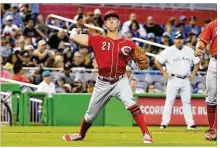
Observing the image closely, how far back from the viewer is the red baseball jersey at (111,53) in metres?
11.4

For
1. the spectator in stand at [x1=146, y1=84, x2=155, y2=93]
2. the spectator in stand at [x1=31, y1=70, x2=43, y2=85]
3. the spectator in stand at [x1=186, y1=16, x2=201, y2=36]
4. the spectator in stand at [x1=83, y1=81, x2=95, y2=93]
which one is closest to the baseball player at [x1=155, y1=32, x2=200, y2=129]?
the spectator in stand at [x1=83, y1=81, x2=95, y2=93]

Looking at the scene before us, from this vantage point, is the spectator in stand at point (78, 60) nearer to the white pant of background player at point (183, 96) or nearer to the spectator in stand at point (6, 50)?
the spectator in stand at point (6, 50)

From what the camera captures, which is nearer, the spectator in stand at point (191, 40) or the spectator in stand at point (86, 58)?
the spectator in stand at point (86, 58)

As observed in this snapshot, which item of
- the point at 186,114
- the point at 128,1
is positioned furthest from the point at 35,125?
the point at 128,1

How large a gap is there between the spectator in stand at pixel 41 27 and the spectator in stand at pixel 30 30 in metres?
0.15

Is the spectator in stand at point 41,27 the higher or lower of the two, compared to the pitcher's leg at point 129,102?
higher

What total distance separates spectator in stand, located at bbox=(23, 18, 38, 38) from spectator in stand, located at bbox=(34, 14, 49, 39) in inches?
5.8

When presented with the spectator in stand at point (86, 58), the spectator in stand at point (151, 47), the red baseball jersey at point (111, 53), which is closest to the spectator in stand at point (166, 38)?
the spectator in stand at point (151, 47)

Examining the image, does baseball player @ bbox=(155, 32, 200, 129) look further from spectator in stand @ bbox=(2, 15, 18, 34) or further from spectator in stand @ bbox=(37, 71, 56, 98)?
spectator in stand @ bbox=(2, 15, 18, 34)

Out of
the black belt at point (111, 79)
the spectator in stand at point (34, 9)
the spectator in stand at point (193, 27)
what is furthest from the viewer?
the spectator in stand at point (193, 27)

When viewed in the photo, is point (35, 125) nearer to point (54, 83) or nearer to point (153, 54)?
point (54, 83)

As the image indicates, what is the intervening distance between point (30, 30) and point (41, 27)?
573mm

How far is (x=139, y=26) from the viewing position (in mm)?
23203

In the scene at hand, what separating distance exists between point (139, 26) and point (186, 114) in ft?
22.5
